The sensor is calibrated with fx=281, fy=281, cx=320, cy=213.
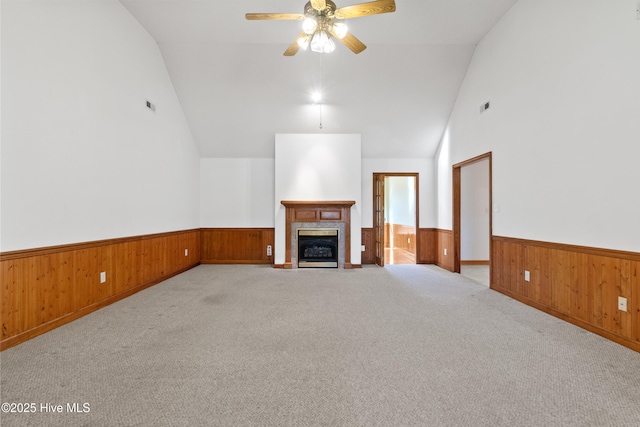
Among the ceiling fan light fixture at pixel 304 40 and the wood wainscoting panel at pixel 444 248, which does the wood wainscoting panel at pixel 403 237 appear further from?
the ceiling fan light fixture at pixel 304 40

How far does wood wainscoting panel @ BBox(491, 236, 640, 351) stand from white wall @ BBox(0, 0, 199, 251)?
521 cm

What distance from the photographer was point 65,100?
2854 millimetres

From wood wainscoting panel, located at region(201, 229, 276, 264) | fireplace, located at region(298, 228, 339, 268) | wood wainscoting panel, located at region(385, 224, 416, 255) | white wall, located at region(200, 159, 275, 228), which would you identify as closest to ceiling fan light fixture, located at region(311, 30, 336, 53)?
fireplace, located at region(298, 228, 339, 268)

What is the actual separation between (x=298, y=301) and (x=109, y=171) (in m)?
2.84

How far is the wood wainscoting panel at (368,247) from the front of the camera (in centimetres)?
638

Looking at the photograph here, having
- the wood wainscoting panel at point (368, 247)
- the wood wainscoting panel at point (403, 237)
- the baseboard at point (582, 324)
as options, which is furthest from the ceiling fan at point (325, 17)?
the wood wainscoting panel at point (403, 237)

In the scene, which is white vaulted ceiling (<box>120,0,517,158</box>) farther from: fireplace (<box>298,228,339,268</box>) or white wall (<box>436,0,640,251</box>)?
fireplace (<box>298,228,339,268</box>)

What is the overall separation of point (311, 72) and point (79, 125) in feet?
11.1

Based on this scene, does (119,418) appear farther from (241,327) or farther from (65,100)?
(65,100)

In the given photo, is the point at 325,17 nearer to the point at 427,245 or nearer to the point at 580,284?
the point at 580,284

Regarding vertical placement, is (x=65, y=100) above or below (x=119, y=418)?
above

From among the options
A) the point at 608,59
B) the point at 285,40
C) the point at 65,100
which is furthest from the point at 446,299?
the point at 65,100

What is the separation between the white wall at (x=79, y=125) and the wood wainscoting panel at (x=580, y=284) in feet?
17.1

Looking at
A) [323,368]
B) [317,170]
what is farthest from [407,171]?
[323,368]
